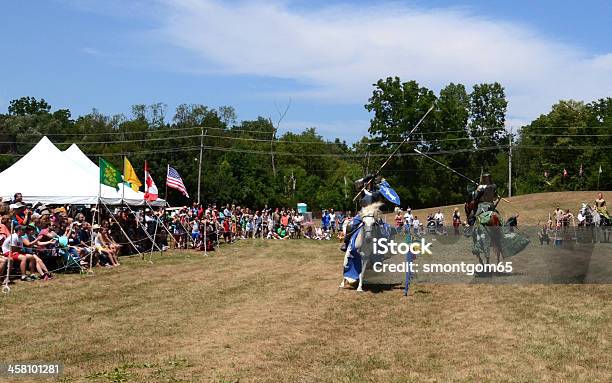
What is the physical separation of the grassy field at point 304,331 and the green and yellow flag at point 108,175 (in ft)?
17.3

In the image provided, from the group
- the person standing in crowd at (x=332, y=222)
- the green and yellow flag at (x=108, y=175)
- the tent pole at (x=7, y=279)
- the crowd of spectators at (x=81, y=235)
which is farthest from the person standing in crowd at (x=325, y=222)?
the tent pole at (x=7, y=279)

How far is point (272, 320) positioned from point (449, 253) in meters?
5.93

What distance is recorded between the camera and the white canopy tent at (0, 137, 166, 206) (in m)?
24.7

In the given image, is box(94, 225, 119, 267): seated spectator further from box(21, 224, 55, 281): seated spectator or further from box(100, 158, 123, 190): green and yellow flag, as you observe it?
box(21, 224, 55, 281): seated spectator

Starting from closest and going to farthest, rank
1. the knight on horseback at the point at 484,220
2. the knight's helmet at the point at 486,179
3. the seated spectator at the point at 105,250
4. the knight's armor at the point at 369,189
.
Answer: the knight's armor at the point at 369,189, the knight on horseback at the point at 484,220, the knight's helmet at the point at 486,179, the seated spectator at the point at 105,250

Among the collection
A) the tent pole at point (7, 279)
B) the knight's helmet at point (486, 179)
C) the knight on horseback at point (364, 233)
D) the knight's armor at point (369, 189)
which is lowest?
the tent pole at point (7, 279)

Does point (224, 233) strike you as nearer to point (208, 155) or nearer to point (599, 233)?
point (599, 233)

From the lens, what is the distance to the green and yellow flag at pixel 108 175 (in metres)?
23.1

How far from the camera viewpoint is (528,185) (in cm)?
8619

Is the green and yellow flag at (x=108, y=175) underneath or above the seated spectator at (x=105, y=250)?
above

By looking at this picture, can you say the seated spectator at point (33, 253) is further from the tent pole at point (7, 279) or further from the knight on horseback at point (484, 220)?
the knight on horseback at point (484, 220)

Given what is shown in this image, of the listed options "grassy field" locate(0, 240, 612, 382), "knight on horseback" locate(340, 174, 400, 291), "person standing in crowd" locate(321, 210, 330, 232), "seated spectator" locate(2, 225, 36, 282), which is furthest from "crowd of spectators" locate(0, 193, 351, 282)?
"person standing in crowd" locate(321, 210, 330, 232)

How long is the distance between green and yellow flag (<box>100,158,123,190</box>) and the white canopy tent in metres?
0.66

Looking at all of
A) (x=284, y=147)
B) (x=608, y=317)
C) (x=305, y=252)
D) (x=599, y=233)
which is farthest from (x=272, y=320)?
(x=284, y=147)
